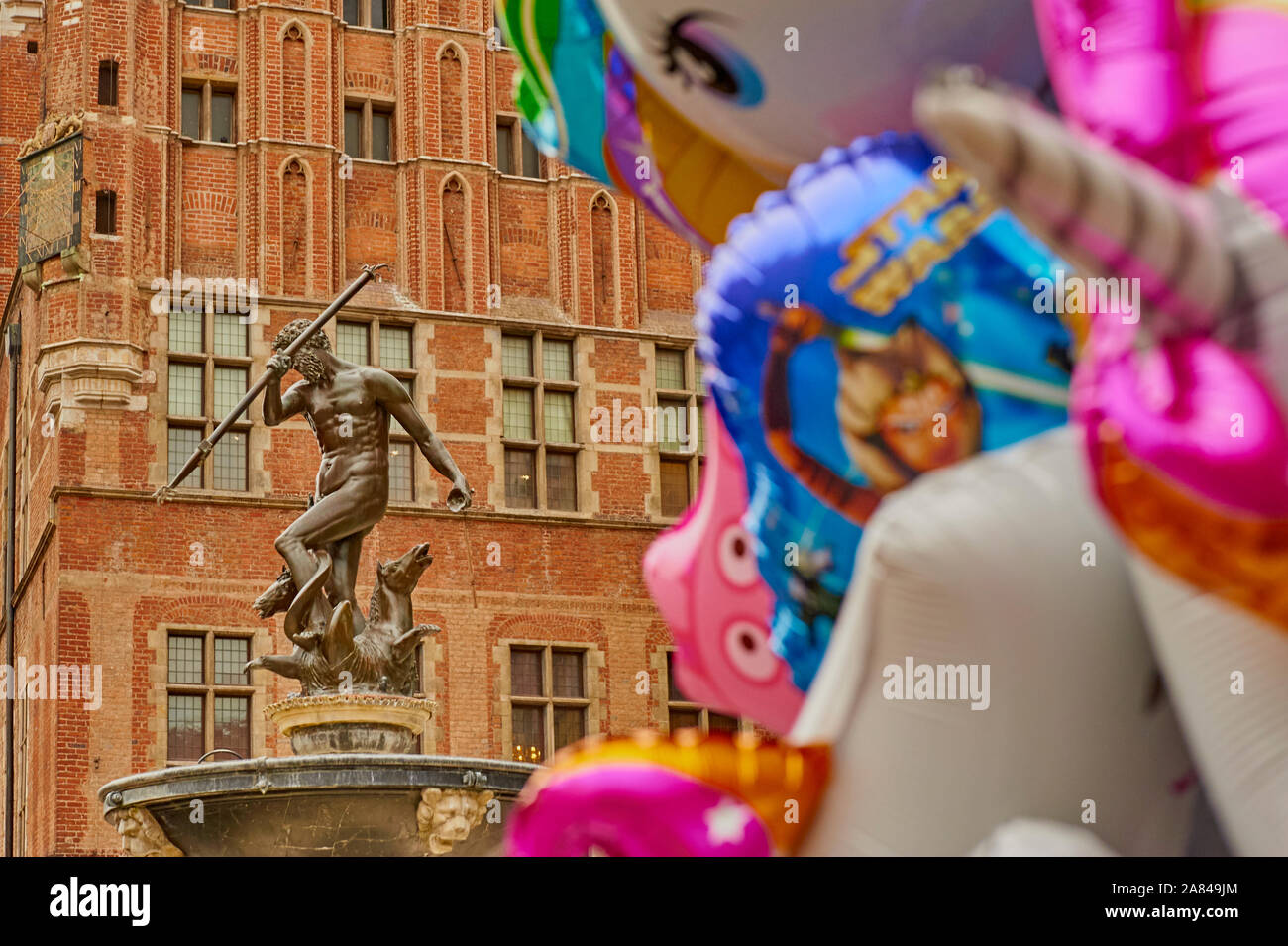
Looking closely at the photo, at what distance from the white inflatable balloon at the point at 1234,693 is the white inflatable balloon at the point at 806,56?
118 cm

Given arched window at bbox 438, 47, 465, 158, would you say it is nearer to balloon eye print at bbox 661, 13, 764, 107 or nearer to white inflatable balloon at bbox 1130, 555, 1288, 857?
balloon eye print at bbox 661, 13, 764, 107

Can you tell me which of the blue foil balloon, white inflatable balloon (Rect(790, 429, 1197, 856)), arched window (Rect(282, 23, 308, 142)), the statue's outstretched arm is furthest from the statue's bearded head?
arched window (Rect(282, 23, 308, 142))

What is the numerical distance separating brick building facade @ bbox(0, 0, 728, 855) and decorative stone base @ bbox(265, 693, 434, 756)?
1113 centimetres

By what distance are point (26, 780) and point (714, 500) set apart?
19.3 meters

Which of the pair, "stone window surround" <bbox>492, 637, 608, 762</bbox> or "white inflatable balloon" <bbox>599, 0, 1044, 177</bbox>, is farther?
"stone window surround" <bbox>492, 637, 608, 762</bbox>

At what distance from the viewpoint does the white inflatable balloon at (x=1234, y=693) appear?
3.46 metres

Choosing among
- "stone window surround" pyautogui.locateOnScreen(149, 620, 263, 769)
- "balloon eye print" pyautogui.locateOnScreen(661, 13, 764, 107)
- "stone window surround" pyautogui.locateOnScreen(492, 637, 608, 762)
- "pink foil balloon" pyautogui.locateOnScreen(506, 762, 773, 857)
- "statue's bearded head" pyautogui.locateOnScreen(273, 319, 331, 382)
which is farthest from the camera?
"stone window surround" pyautogui.locateOnScreen(492, 637, 608, 762)

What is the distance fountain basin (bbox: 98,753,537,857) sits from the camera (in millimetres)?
9594

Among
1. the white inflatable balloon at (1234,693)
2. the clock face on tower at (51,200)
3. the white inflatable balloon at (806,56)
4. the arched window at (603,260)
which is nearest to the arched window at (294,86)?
the clock face on tower at (51,200)

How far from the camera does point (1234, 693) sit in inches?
138

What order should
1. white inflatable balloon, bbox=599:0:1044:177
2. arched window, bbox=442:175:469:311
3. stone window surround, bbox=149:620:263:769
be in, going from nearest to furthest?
white inflatable balloon, bbox=599:0:1044:177
stone window surround, bbox=149:620:263:769
arched window, bbox=442:175:469:311

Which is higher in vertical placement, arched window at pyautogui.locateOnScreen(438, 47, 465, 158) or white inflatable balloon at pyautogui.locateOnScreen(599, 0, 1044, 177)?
arched window at pyautogui.locateOnScreen(438, 47, 465, 158)

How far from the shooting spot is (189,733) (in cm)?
2114

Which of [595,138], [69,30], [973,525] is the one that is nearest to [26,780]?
[69,30]
